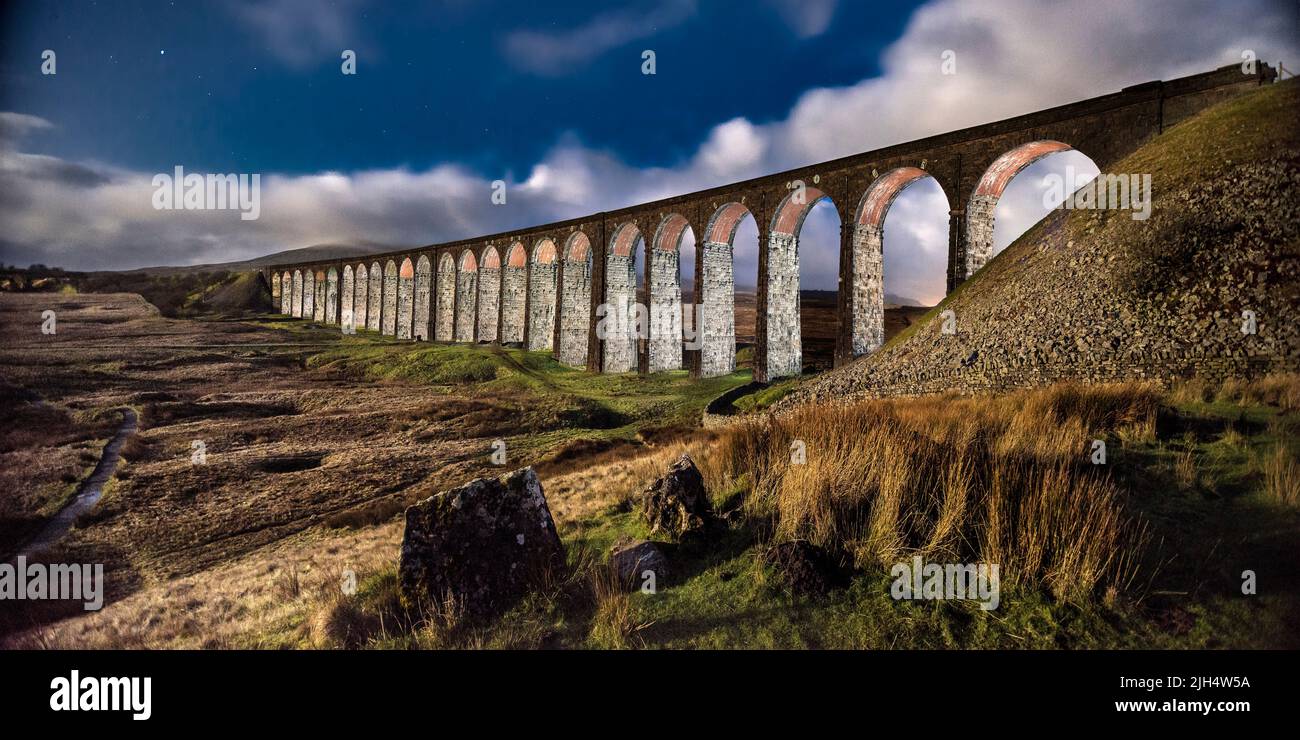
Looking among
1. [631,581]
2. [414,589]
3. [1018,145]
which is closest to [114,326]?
[414,589]

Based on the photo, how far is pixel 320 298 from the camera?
71.1m

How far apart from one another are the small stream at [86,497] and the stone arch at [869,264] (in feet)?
74.6

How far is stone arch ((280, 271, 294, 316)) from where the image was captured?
249 feet

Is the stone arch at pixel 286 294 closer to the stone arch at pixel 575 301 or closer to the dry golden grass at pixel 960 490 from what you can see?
the stone arch at pixel 575 301

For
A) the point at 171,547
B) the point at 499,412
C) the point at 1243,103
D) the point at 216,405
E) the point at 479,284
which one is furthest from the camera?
the point at 479,284

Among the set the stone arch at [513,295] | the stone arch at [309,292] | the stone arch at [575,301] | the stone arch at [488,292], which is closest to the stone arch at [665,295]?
the stone arch at [575,301]

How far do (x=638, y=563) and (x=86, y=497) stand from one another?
10297 millimetres

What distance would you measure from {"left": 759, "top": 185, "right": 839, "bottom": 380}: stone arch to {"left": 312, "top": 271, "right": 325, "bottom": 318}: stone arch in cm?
6608

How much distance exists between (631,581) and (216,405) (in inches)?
579

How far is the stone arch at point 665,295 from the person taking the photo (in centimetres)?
3130

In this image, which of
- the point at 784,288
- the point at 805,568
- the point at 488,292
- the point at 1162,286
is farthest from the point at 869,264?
the point at 488,292

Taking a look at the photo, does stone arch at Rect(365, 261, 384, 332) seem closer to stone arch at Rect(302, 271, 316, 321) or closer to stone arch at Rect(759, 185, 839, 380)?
stone arch at Rect(302, 271, 316, 321)

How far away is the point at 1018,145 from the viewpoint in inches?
719
